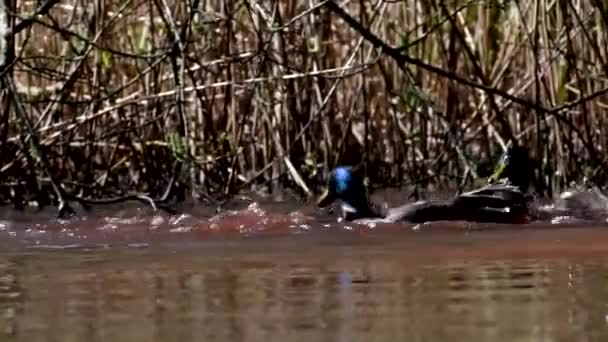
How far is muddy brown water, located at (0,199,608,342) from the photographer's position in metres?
3.28

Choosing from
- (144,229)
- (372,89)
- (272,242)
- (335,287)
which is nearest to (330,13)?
(372,89)

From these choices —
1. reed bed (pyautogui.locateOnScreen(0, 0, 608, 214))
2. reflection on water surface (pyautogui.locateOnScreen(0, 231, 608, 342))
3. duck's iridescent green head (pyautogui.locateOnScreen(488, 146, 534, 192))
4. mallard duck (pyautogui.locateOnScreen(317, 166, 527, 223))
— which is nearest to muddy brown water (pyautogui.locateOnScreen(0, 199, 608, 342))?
reflection on water surface (pyautogui.locateOnScreen(0, 231, 608, 342))

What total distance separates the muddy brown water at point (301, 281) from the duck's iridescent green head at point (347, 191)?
0.36m

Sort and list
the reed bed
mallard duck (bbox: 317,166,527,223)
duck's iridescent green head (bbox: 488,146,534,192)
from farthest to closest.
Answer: the reed bed
duck's iridescent green head (bbox: 488,146,534,192)
mallard duck (bbox: 317,166,527,223)

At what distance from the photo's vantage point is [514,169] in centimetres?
790

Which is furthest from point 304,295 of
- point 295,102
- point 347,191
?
point 295,102

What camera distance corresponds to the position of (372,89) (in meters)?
9.48

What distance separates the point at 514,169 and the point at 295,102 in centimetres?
148

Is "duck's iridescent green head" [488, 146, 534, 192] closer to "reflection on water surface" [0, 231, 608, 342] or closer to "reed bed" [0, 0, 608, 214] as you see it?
"reed bed" [0, 0, 608, 214]

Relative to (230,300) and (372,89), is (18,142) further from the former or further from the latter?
(230,300)

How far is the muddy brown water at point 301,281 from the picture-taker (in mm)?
3275

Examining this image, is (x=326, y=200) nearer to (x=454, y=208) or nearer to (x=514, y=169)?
(x=514, y=169)

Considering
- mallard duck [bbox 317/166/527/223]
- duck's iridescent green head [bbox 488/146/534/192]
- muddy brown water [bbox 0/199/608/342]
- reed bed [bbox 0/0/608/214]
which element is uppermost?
reed bed [bbox 0/0/608/214]

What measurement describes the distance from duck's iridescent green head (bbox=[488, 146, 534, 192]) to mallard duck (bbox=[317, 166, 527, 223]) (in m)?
0.18
